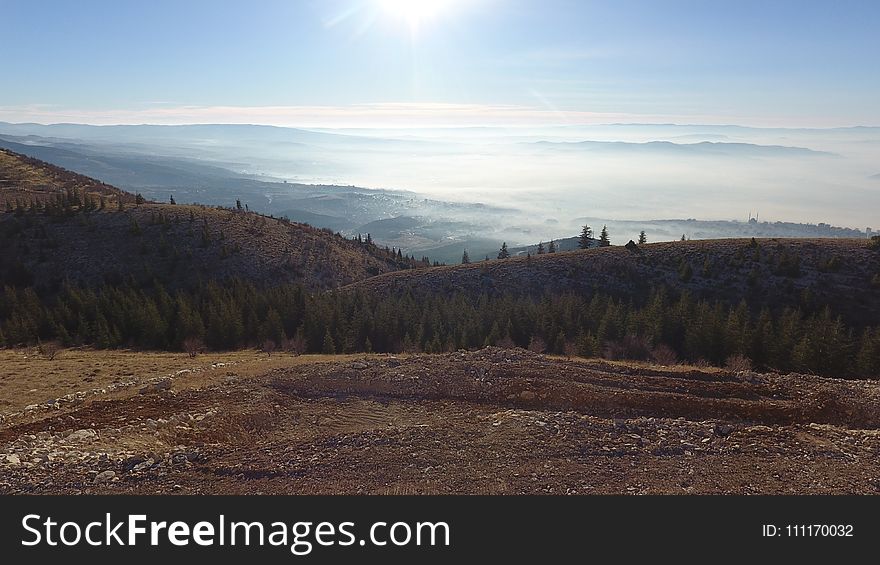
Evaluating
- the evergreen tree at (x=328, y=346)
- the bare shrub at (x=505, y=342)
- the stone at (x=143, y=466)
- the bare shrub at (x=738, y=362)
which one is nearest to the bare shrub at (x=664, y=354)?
the bare shrub at (x=738, y=362)

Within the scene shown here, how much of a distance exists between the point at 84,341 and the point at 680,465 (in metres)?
47.9

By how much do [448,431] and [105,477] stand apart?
29.5ft

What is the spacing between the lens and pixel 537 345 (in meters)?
33.9

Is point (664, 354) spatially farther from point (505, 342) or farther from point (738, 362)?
point (505, 342)

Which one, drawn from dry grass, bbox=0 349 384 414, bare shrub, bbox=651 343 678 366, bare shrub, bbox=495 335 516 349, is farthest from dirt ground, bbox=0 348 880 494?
bare shrub, bbox=495 335 516 349

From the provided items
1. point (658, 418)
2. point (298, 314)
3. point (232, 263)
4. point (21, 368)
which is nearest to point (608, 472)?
point (658, 418)

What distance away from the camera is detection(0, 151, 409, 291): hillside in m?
64.8

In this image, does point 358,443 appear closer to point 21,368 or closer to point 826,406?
point 826,406

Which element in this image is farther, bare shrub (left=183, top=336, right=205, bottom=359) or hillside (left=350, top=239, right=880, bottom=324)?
hillside (left=350, top=239, right=880, bottom=324)

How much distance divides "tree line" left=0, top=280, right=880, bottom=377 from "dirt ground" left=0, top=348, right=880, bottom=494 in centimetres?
1499

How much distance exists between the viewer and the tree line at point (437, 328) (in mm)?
32406

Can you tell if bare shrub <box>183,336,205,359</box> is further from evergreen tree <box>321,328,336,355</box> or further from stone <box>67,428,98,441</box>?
stone <box>67,428,98,441</box>

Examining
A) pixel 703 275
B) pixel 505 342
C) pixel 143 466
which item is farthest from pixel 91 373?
pixel 703 275

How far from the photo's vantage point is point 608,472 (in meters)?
11.1
